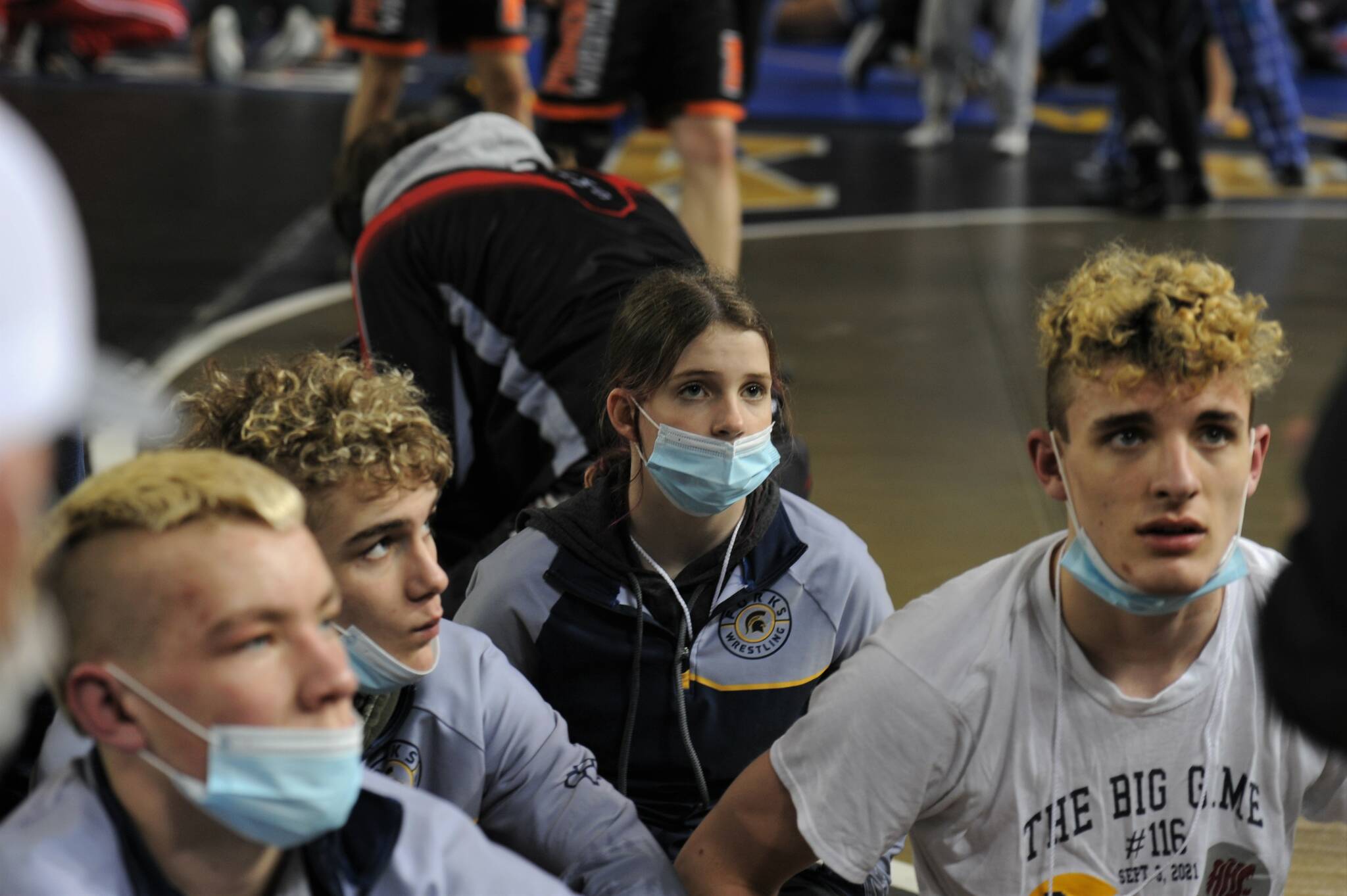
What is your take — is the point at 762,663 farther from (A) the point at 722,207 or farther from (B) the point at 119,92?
(B) the point at 119,92

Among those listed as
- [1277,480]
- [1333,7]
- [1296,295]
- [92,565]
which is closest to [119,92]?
[1296,295]

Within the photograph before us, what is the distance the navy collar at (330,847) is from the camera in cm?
164

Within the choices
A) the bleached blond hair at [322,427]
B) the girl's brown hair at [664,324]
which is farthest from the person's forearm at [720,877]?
the girl's brown hair at [664,324]

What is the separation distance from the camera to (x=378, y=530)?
85.9 inches

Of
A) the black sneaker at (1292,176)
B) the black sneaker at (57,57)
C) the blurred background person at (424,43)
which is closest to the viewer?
the blurred background person at (424,43)

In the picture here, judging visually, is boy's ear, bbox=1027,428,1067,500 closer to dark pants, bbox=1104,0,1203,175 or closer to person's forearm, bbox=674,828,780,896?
person's forearm, bbox=674,828,780,896

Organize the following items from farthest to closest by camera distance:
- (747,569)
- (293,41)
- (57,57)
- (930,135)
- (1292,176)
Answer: (293,41), (57,57), (930,135), (1292,176), (747,569)

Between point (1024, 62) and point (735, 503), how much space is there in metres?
8.13

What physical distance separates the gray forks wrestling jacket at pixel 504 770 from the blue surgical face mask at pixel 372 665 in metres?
0.08

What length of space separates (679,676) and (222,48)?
1025 centimetres

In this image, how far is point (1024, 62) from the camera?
10.2 m

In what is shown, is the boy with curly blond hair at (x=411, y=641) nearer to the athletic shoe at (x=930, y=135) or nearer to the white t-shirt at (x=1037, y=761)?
the white t-shirt at (x=1037, y=761)

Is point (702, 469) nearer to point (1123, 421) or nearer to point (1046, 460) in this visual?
point (1046, 460)

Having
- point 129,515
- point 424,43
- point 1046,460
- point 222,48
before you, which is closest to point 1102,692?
point 1046,460
